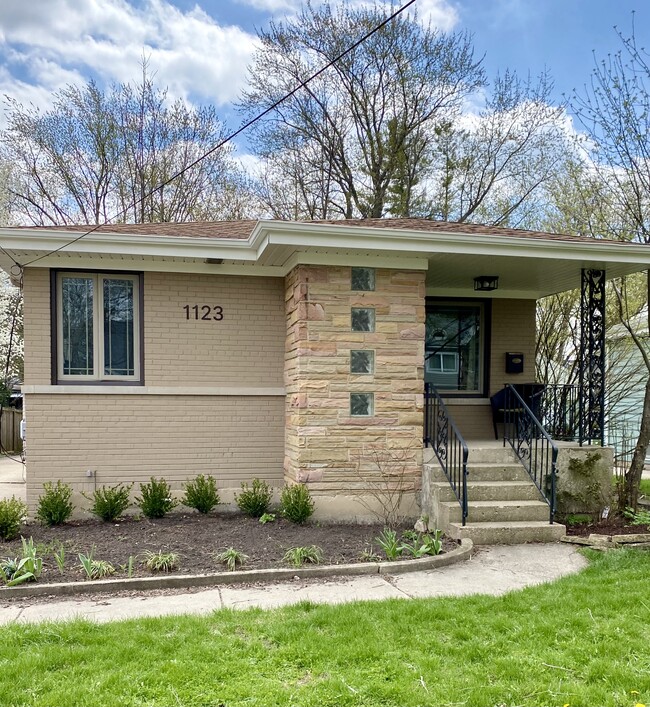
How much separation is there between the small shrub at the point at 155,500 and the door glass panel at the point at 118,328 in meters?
Result: 1.51

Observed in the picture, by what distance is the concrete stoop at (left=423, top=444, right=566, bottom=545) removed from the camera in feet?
20.2

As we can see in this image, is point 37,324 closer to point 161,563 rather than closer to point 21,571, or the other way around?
point 21,571

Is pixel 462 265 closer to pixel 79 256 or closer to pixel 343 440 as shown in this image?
pixel 343 440

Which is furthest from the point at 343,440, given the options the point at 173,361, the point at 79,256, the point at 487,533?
the point at 79,256

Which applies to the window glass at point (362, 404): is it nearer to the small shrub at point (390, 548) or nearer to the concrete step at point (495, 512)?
the concrete step at point (495, 512)

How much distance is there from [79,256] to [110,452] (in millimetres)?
2515

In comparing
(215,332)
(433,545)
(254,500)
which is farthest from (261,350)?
(433,545)

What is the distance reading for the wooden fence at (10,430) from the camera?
16.8 meters

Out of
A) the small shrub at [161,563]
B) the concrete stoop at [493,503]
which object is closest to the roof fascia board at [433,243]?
the concrete stoop at [493,503]

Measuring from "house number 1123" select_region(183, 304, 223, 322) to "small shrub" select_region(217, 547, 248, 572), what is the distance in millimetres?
3323

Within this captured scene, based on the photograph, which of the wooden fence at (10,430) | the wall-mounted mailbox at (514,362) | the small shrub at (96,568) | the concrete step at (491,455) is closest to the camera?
the small shrub at (96,568)

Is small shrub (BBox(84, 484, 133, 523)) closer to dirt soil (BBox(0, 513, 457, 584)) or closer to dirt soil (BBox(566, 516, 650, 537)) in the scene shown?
dirt soil (BBox(0, 513, 457, 584))

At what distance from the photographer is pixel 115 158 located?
19.4 metres

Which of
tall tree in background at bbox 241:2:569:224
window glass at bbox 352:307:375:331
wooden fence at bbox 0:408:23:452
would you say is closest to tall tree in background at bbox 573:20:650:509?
window glass at bbox 352:307:375:331
